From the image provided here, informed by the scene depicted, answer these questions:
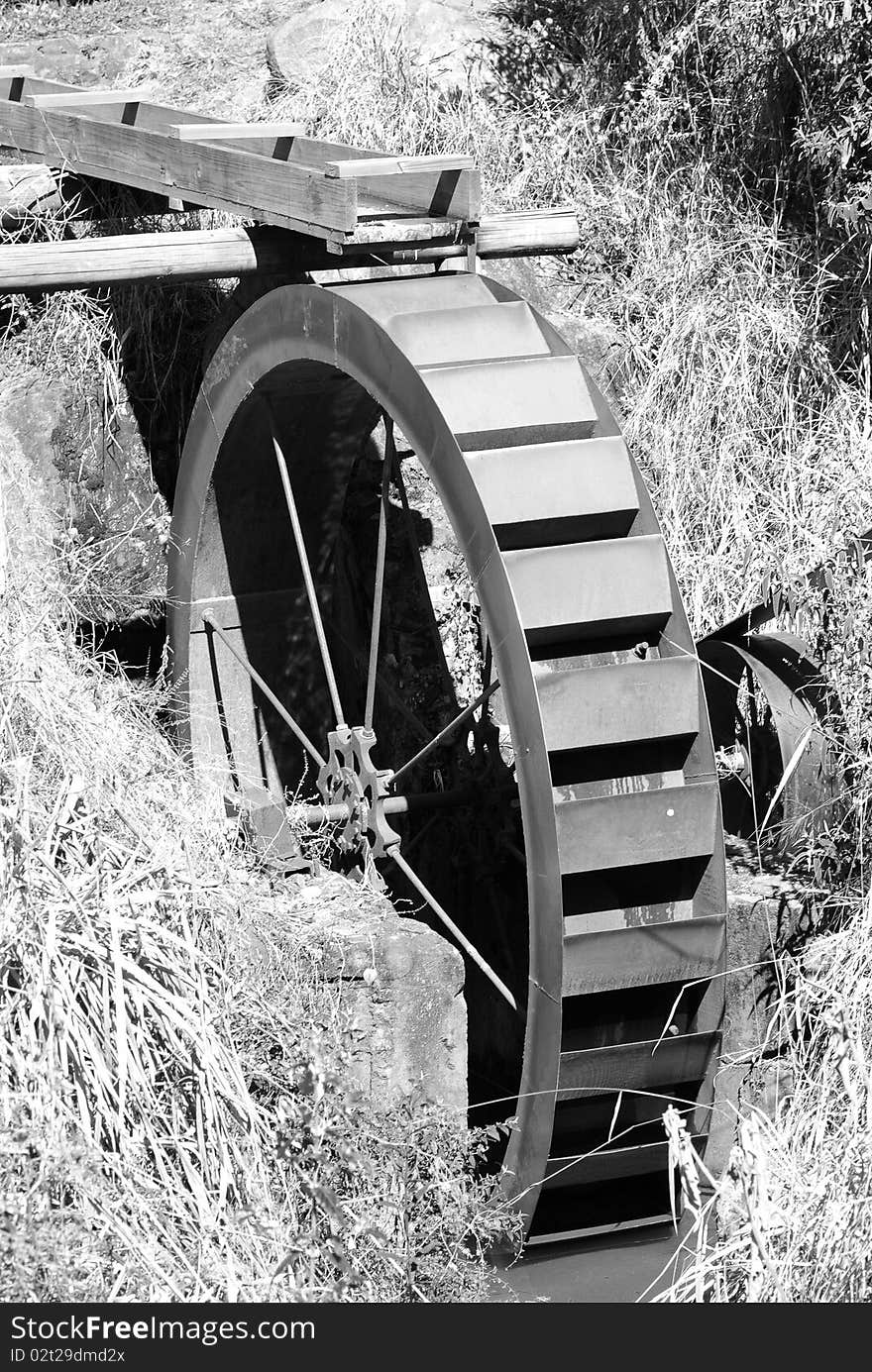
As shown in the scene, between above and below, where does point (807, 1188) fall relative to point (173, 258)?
below

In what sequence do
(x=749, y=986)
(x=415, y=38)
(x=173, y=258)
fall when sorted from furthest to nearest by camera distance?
(x=415, y=38), (x=173, y=258), (x=749, y=986)

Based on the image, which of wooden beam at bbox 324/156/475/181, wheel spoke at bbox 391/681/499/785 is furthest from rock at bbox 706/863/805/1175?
wooden beam at bbox 324/156/475/181

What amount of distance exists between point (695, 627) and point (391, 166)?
94.3 inches

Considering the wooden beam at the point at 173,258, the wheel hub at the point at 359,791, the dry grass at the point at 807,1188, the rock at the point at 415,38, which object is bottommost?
the dry grass at the point at 807,1188

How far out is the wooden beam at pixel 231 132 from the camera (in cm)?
557

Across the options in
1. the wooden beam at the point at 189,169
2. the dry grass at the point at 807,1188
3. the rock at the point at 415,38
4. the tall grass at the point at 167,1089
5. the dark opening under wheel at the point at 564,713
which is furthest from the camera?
the rock at the point at 415,38

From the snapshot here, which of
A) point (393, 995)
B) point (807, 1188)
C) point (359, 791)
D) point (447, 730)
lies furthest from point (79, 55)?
point (807, 1188)

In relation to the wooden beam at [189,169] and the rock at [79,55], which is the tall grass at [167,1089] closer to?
the wooden beam at [189,169]

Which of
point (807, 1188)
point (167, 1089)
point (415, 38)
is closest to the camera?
point (807, 1188)

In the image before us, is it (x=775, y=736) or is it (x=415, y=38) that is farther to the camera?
(x=415, y=38)

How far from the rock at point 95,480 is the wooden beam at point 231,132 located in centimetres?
121

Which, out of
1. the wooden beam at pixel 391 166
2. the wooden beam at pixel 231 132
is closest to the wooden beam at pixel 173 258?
the wooden beam at pixel 391 166

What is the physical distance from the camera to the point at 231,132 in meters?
5.66

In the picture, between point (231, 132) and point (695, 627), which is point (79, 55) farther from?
point (695, 627)
